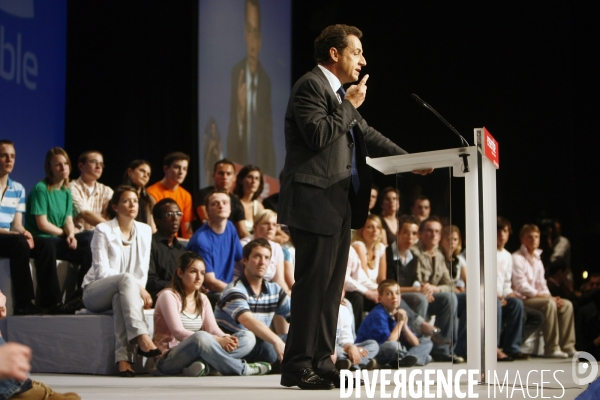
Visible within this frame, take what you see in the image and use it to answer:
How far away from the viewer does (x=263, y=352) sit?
388cm

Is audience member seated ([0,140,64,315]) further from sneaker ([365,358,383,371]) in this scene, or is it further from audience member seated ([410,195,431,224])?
audience member seated ([410,195,431,224])

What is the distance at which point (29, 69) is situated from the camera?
16.8ft

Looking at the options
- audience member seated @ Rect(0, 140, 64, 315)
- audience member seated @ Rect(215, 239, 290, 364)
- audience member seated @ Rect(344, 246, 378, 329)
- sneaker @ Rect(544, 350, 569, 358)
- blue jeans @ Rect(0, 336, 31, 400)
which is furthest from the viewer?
sneaker @ Rect(544, 350, 569, 358)

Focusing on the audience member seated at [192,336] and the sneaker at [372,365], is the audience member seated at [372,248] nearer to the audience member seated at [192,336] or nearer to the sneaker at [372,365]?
the sneaker at [372,365]

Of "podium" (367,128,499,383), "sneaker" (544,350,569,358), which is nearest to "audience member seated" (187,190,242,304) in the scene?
"podium" (367,128,499,383)

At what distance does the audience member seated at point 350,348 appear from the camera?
13.1ft

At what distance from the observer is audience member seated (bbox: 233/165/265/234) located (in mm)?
5023

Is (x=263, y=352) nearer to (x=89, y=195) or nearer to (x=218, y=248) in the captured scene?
(x=218, y=248)

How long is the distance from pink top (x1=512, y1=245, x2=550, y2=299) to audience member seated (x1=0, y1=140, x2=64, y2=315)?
10.7ft

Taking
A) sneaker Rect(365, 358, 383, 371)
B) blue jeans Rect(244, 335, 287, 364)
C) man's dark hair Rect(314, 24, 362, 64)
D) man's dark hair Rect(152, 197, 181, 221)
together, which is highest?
man's dark hair Rect(314, 24, 362, 64)

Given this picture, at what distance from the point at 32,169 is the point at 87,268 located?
1.04 m

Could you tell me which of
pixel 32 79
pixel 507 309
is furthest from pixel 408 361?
pixel 32 79

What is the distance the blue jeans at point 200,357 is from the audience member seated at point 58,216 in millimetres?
981

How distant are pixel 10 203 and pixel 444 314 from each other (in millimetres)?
2529
